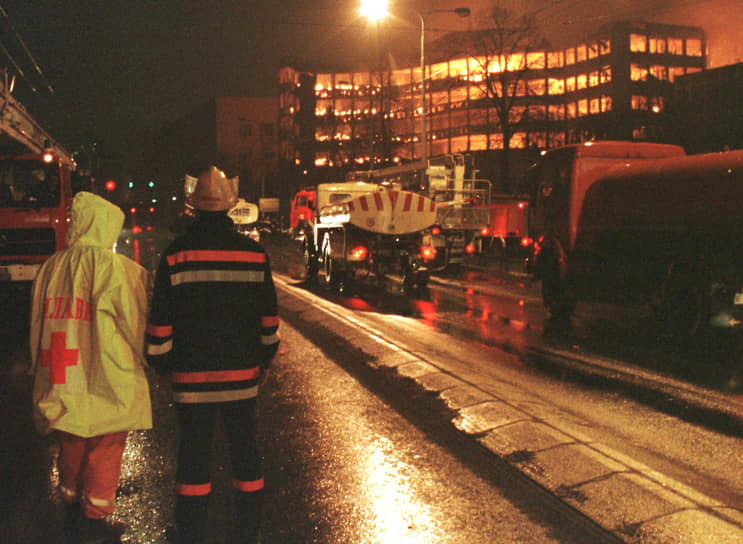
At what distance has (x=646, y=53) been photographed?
78750 mm

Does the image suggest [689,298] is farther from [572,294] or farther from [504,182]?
[504,182]

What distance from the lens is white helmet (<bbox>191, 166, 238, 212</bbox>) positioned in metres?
3.58

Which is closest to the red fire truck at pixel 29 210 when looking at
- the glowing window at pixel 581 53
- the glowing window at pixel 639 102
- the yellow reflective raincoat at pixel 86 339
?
the yellow reflective raincoat at pixel 86 339

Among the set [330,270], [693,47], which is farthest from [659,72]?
[330,270]

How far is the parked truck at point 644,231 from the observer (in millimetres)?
9438

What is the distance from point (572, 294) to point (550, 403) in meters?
5.73

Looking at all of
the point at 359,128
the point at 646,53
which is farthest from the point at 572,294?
the point at 359,128

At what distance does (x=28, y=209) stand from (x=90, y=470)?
1113 cm

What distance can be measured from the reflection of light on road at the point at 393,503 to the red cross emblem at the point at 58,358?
196 cm

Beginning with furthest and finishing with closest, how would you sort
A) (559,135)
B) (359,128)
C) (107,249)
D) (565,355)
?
(359,128) < (559,135) < (565,355) < (107,249)

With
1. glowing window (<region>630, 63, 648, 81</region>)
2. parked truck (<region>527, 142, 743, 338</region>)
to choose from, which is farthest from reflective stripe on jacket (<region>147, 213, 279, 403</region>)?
glowing window (<region>630, 63, 648, 81</region>)

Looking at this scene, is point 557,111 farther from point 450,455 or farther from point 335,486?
point 335,486

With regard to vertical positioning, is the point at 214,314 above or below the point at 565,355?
above

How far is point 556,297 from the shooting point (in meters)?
12.8
